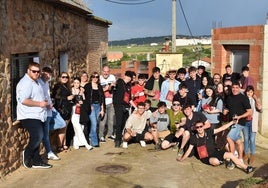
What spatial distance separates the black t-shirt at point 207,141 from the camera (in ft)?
27.0

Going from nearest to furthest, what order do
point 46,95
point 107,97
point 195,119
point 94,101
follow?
point 46,95 → point 195,119 → point 94,101 → point 107,97

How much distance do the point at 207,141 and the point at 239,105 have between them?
0.92 meters

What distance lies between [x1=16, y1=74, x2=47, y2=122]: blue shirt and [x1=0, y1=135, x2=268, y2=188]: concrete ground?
1003 mm

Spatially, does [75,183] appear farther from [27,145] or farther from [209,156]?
[209,156]

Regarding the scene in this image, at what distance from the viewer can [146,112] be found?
385 inches

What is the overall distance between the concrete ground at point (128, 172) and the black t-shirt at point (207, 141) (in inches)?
13.9

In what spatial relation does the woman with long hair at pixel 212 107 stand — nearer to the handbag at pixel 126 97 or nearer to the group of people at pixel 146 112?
the group of people at pixel 146 112

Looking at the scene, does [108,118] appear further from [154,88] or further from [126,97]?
[154,88]

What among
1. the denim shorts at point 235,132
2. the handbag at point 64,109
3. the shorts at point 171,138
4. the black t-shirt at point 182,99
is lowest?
the shorts at point 171,138

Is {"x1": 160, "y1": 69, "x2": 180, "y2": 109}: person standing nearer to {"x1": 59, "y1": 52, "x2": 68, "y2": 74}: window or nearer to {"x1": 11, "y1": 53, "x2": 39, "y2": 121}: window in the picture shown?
{"x1": 59, "y1": 52, "x2": 68, "y2": 74}: window

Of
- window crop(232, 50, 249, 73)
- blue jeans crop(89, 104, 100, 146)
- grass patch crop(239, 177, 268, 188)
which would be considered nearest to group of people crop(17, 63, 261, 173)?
blue jeans crop(89, 104, 100, 146)

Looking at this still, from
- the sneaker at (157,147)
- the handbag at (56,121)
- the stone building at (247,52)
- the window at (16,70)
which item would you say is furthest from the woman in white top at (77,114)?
the stone building at (247,52)

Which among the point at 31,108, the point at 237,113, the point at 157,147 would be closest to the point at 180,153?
the point at 157,147

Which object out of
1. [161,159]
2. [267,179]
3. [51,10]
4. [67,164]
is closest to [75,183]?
[67,164]
